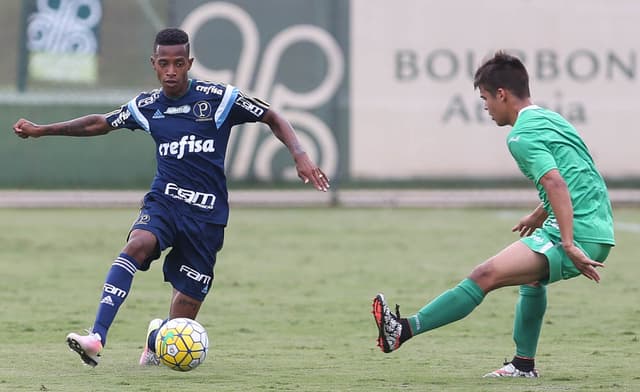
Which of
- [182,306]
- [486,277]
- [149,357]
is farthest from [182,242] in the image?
[486,277]

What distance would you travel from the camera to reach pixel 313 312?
10.9 meters

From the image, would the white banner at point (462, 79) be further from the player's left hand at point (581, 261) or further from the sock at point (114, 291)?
the player's left hand at point (581, 261)

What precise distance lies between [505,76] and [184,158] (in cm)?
193

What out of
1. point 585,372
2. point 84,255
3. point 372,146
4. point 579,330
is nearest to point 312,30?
point 372,146

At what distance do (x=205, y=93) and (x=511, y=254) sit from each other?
2131 mm

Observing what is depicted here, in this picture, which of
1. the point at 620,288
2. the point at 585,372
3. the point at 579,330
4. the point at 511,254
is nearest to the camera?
the point at 511,254

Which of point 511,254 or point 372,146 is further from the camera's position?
point 372,146

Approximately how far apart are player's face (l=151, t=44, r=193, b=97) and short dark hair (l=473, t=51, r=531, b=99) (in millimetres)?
1737

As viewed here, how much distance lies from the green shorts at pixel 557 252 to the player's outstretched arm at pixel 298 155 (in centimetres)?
123

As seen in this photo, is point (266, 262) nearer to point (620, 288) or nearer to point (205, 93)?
point (620, 288)

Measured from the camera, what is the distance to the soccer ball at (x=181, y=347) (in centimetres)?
754

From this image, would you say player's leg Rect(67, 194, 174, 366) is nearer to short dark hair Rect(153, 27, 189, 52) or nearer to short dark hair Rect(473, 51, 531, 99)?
short dark hair Rect(153, 27, 189, 52)

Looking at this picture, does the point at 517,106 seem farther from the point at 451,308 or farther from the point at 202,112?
the point at 202,112

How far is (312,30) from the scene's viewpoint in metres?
22.9
